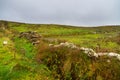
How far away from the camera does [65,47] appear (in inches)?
1171

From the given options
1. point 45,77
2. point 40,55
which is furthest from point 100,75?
point 40,55

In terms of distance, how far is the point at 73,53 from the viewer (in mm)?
27062

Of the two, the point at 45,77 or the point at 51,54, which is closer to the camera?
the point at 45,77

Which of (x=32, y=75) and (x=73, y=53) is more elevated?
(x=73, y=53)

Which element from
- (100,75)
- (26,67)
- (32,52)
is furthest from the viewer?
(32,52)

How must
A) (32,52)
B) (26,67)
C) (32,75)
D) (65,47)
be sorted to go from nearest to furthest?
1. (32,75)
2. (26,67)
3. (65,47)
4. (32,52)

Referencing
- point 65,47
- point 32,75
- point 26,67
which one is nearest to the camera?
point 32,75

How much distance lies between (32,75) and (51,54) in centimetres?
446

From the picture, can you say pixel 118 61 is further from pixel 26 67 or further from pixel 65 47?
pixel 26 67

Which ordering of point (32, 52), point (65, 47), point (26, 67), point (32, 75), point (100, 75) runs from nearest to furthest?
point (100, 75)
point (32, 75)
point (26, 67)
point (65, 47)
point (32, 52)

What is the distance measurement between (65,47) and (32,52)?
8.48 metres

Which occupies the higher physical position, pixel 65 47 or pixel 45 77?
pixel 65 47

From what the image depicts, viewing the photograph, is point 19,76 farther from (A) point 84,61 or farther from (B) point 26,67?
(A) point 84,61

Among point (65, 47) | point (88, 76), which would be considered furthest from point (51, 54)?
point (88, 76)
